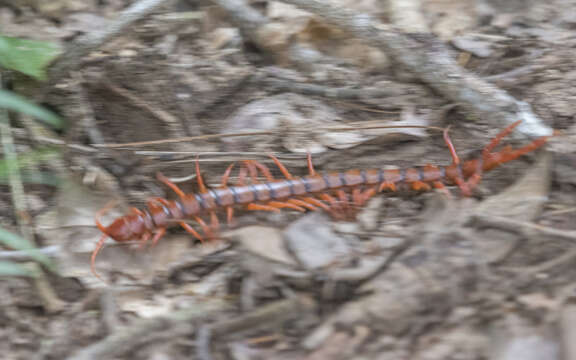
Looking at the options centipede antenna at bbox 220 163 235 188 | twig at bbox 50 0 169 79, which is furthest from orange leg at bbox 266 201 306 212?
twig at bbox 50 0 169 79

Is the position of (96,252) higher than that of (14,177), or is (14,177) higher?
(14,177)

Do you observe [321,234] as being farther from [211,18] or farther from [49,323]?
[211,18]

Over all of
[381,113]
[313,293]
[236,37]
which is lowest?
[313,293]

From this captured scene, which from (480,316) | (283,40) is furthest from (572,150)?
(283,40)

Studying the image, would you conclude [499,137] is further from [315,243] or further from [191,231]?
[191,231]

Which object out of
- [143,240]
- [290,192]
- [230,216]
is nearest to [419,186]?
[290,192]

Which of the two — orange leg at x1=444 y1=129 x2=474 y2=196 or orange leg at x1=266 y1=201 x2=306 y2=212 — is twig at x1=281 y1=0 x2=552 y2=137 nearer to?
orange leg at x1=444 y1=129 x2=474 y2=196
